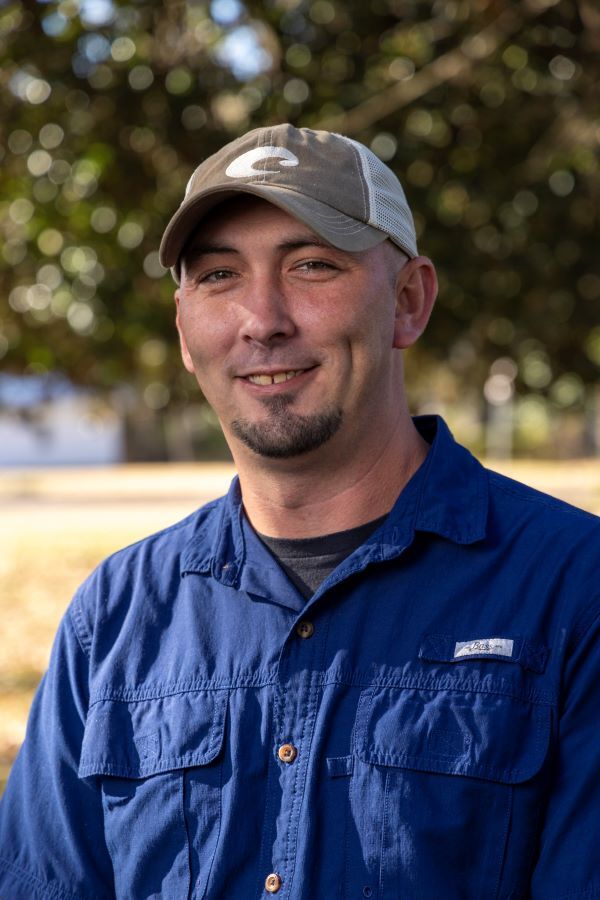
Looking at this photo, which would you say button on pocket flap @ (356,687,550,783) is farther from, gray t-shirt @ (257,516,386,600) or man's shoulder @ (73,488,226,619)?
man's shoulder @ (73,488,226,619)

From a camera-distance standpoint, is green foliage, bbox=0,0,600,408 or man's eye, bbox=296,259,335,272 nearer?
man's eye, bbox=296,259,335,272

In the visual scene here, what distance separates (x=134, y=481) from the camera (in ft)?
96.4

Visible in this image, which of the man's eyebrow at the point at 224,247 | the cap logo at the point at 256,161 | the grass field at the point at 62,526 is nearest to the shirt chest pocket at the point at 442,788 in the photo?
the man's eyebrow at the point at 224,247

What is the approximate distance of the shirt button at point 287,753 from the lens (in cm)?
213

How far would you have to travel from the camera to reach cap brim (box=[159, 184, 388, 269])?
2.23m

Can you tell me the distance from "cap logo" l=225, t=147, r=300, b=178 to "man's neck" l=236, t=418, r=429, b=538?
557mm

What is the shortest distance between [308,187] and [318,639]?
85 cm

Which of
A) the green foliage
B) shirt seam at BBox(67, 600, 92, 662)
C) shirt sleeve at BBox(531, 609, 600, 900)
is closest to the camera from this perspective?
shirt sleeve at BBox(531, 609, 600, 900)

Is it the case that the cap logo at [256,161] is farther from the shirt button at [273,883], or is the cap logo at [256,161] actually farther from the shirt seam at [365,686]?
the shirt button at [273,883]

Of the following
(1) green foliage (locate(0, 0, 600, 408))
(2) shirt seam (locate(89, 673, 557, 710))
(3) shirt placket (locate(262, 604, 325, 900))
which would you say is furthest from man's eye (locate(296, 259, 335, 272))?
(1) green foliage (locate(0, 0, 600, 408))

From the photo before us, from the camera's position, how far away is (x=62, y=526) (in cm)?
1862

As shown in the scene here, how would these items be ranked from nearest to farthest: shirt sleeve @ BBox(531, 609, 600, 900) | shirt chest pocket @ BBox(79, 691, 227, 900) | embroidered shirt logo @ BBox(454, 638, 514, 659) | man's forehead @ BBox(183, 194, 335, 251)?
shirt sleeve @ BBox(531, 609, 600, 900) < embroidered shirt logo @ BBox(454, 638, 514, 659) < shirt chest pocket @ BBox(79, 691, 227, 900) < man's forehead @ BBox(183, 194, 335, 251)

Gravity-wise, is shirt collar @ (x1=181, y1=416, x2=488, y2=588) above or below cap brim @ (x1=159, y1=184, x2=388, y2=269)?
below

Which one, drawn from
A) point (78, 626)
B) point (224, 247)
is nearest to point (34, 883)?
point (78, 626)
